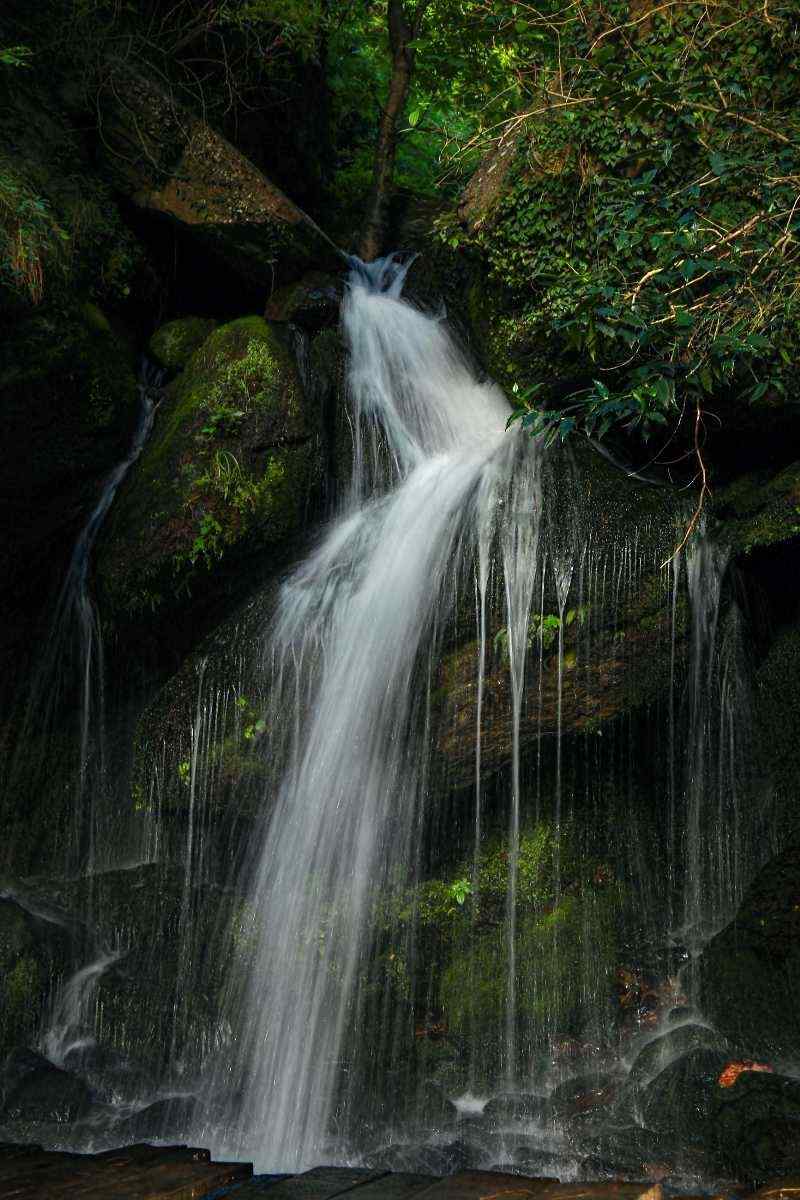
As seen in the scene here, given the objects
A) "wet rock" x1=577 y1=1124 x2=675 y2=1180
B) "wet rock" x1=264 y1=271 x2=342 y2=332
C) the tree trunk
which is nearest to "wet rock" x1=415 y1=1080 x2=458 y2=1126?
"wet rock" x1=577 y1=1124 x2=675 y2=1180

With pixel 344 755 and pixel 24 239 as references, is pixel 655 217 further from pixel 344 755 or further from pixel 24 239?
pixel 24 239

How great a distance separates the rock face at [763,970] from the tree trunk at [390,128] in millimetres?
8218

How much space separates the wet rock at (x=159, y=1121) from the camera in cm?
559

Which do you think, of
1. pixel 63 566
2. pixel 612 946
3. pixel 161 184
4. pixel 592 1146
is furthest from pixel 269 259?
pixel 592 1146

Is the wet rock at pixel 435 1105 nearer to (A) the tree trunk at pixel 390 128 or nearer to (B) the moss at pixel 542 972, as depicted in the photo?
(B) the moss at pixel 542 972

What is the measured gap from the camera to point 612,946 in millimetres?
6184

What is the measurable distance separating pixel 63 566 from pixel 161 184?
4089 mm

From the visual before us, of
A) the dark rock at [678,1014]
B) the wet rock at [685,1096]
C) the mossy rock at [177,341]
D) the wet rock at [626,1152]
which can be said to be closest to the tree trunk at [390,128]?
the mossy rock at [177,341]

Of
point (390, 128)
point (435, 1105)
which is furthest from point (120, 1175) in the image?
point (390, 128)

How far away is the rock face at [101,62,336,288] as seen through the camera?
9453 millimetres

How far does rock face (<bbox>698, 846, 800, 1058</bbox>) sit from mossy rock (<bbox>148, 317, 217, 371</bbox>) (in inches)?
269

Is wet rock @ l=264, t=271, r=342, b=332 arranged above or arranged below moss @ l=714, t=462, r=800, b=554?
above

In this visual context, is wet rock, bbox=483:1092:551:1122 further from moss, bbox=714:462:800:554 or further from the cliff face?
moss, bbox=714:462:800:554

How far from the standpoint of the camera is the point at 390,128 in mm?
10805
